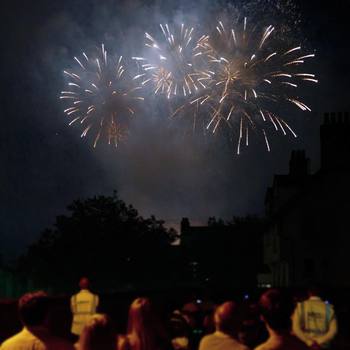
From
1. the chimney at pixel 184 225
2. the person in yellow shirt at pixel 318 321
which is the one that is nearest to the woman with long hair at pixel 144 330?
the person in yellow shirt at pixel 318 321

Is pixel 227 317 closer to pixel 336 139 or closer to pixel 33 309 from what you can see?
pixel 33 309

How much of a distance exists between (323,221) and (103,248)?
25270 millimetres

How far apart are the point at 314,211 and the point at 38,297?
41938 millimetres

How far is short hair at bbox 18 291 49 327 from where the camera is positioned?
5.70 metres

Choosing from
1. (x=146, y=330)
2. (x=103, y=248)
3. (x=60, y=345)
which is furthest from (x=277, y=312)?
(x=103, y=248)

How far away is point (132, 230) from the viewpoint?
72.4m

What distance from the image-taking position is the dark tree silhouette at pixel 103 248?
6222cm

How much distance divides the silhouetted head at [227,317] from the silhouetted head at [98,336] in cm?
105

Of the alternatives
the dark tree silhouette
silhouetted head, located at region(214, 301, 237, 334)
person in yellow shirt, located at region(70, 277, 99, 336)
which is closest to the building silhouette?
the dark tree silhouette

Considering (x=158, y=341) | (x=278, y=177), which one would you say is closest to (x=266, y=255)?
(x=278, y=177)

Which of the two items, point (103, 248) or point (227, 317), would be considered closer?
point (227, 317)

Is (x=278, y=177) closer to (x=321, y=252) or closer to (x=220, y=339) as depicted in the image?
(x=321, y=252)

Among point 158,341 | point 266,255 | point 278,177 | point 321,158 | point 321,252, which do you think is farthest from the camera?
point 266,255

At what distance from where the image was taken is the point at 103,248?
2613 inches
